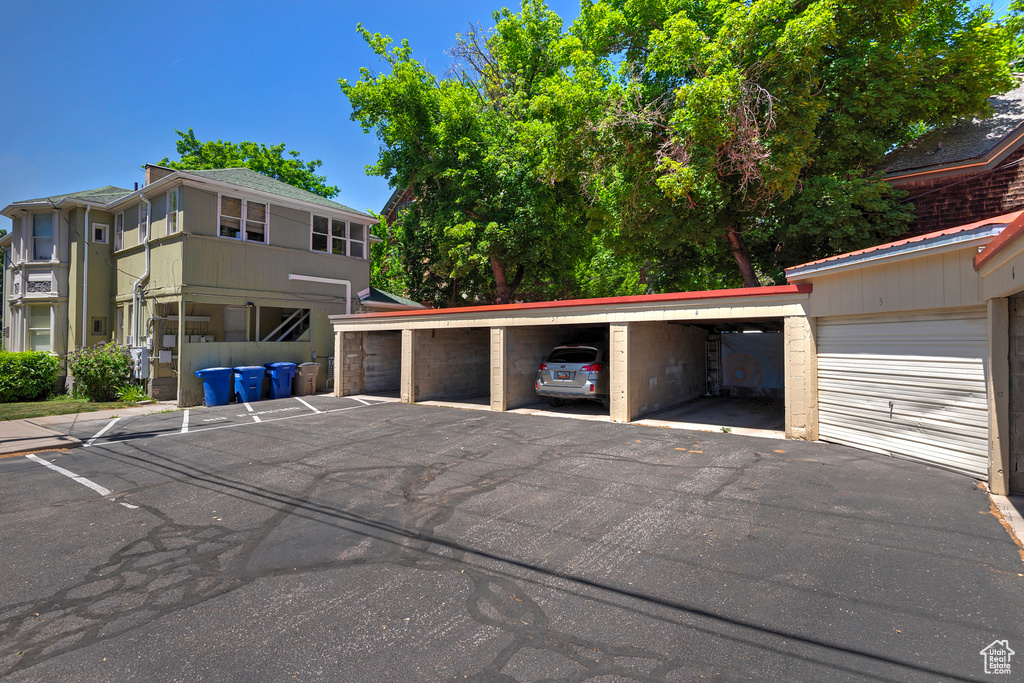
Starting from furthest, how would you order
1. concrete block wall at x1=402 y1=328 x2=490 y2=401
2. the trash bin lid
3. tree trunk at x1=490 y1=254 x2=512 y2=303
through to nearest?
tree trunk at x1=490 y1=254 x2=512 y2=303
concrete block wall at x1=402 y1=328 x2=490 y2=401
the trash bin lid

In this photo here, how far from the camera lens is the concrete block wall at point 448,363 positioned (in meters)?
15.0

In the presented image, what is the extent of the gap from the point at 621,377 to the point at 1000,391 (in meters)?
6.08

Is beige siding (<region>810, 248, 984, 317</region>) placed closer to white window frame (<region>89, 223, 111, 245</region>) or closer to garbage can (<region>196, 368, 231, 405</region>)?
garbage can (<region>196, 368, 231, 405</region>)

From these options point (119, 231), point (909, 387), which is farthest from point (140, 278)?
point (909, 387)

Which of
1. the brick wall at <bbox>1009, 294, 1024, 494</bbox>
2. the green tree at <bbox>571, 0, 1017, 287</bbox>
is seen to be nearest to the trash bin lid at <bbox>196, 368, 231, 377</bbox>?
the green tree at <bbox>571, 0, 1017, 287</bbox>

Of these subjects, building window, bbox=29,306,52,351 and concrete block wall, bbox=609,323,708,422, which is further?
building window, bbox=29,306,52,351

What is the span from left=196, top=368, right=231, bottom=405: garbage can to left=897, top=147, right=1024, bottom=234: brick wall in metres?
20.2

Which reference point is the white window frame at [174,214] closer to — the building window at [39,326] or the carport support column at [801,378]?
the building window at [39,326]

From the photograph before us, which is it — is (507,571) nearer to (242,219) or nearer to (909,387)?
(909,387)

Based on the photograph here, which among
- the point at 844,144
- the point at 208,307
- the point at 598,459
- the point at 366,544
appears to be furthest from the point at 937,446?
the point at 208,307

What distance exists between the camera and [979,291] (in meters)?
6.19

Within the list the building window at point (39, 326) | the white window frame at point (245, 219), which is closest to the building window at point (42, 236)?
the building window at point (39, 326)

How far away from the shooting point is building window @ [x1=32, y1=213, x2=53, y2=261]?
64.6 ft

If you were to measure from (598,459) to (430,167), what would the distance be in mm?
16731
